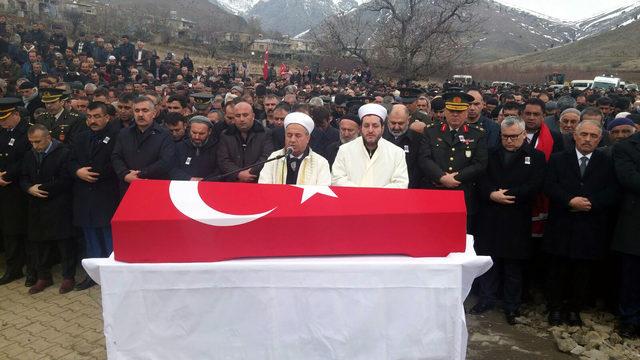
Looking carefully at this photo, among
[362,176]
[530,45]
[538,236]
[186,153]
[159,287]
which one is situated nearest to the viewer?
[159,287]

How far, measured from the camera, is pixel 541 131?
510 centimetres

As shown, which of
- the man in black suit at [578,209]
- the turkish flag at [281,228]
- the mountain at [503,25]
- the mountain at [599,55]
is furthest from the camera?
the mountain at [503,25]

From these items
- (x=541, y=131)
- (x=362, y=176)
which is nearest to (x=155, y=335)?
(x=362, y=176)

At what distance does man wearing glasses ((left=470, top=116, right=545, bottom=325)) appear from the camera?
14.0 ft

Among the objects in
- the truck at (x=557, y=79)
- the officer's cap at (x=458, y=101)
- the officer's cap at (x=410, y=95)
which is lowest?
the officer's cap at (x=458, y=101)

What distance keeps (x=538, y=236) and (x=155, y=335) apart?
3.67 metres

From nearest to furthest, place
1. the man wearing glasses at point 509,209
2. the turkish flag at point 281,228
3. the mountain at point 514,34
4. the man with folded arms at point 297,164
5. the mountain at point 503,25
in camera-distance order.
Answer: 1. the turkish flag at point 281,228
2. the man with folded arms at point 297,164
3. the man wearing glasses at point 509,209
4. the mountain at point 514,34
5. the mountain at point 503,25

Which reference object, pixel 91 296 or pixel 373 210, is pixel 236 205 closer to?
pixel 373 210

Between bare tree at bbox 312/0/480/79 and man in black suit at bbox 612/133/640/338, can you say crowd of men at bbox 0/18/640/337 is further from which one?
bare tree at bbox 312/0/480/79

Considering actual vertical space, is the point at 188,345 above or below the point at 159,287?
below

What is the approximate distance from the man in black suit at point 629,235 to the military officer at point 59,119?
5679 millimetres

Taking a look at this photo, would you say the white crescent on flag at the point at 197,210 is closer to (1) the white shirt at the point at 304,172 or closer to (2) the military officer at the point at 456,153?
(1) the white shirt at the point at 304,172

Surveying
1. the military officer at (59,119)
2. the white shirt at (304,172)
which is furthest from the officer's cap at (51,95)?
the white shirt at (304,172)

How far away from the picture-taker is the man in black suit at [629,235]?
3.95 meters
